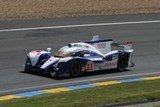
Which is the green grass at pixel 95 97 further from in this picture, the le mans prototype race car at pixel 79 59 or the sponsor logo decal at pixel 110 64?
the sponsor logo decal at pixel 110 64

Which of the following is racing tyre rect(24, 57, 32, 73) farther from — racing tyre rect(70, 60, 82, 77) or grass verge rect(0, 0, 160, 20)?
grass verge rect(0, 0, 160, 20)

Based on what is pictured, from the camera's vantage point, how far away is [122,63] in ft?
52.6

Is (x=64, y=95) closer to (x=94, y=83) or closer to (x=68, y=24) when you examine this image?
(x=94, y=83)

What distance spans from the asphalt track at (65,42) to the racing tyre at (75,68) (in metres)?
0.16

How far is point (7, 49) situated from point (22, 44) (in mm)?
1220

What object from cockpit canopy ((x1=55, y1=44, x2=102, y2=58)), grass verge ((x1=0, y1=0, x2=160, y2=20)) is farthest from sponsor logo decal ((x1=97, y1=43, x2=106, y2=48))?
grass verge ((x1=0, y1=0, x2=160, y2=20))

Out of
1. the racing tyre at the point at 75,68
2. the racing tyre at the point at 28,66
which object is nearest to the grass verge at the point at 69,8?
the racing tyre at the point at 28,66

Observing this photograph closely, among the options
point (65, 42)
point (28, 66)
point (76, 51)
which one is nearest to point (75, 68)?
point (76, 51)

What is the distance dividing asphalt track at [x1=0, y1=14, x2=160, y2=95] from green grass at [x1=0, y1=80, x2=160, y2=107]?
4.32ft

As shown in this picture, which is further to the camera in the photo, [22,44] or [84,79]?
[22,44]

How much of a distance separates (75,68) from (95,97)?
297 centimetres

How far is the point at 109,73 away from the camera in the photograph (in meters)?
15.7

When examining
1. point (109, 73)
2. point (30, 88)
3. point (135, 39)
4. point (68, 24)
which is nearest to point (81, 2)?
point (68, 24)

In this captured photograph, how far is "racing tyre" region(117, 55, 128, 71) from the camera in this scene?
15.9 metres
